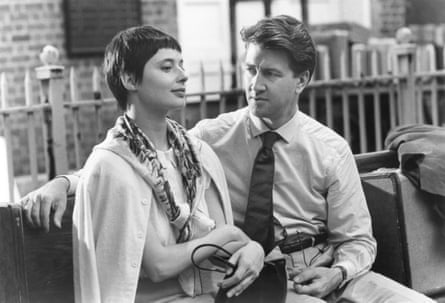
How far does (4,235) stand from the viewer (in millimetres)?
2502

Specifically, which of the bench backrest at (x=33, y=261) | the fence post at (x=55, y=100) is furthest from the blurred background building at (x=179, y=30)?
the bench backrest at (x=33, y=261)

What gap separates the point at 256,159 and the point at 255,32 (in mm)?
460

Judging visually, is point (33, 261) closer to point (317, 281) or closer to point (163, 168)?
point (163, 168)

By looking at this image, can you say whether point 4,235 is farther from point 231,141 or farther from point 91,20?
point 91,20

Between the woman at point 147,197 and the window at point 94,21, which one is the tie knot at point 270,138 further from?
the window at point 94,21

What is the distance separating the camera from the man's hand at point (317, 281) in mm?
2768

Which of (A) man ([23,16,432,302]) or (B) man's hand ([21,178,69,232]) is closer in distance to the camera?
(B) man's hand ([21,178,69,232])

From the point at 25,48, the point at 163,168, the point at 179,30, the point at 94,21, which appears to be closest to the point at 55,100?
the point at 25,48

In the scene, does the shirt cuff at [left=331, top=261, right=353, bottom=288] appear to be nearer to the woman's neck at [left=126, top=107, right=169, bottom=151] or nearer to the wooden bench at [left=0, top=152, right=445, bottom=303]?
the wooden bench at [left=0, top=152, right=445, bottom=303]

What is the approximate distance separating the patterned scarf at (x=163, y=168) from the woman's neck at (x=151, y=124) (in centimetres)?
4

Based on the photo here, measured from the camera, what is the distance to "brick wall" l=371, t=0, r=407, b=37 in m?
9.29

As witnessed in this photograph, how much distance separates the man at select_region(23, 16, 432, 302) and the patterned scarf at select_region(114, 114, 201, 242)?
1.22 feet

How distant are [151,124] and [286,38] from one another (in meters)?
0.63

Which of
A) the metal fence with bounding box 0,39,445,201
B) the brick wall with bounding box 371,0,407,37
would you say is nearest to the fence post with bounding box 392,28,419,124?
the metal fence with bounding box 0,39,445,201
